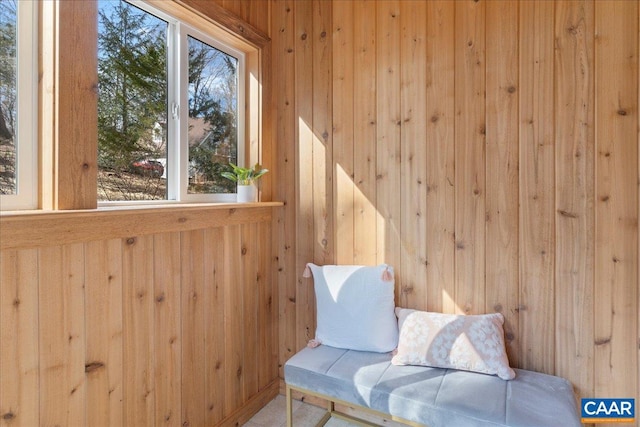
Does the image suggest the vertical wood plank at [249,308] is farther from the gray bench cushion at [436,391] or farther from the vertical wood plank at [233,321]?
the gray bench cushion at [436,391]

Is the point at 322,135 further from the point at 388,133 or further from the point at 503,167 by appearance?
the point at 503,167

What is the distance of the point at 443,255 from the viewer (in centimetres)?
191

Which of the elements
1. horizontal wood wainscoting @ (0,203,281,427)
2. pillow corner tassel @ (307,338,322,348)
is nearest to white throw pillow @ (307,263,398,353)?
pillow corner tassel @ (307,338,322,348)

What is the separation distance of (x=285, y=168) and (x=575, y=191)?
158 centimetres

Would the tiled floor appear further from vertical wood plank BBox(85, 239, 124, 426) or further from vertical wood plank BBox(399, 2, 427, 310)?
vertical wood plank BBox(85, 239, 124, 426)

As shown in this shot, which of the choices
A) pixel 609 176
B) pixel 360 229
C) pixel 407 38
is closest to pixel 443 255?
pixel 360 229

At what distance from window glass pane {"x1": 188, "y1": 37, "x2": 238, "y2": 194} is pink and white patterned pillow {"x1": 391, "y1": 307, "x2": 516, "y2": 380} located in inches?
52.9

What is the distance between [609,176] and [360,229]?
120cm

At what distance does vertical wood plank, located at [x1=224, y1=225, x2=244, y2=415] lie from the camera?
6.47 ft

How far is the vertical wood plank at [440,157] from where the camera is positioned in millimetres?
1872

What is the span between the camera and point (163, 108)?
177 centimetres

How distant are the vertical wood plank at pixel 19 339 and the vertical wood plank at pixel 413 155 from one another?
5.32 ft

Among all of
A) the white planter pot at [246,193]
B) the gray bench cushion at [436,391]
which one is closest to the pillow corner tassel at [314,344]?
the gray bench cushion at [436,391]

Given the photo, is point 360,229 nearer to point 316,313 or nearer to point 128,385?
point 316,313
